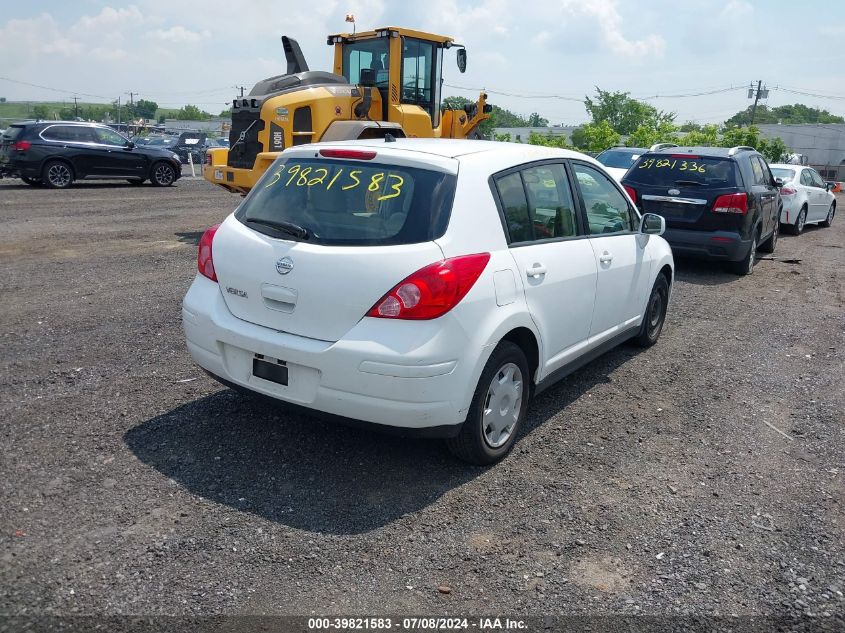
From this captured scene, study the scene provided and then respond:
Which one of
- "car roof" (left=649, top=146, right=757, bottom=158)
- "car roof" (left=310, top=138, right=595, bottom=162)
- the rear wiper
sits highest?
"car roof" (left=649, top=146, right=757, bottom=158)

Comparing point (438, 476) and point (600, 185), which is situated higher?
point (600, 185)

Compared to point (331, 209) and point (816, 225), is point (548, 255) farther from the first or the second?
point (816, 225)

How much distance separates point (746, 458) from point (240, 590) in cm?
316

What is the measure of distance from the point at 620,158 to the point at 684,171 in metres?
6.56

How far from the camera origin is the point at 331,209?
4020 millimetres

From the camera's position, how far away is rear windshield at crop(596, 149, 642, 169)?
16266mm

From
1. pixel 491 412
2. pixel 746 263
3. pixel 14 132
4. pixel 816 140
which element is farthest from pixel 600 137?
pixel 816 140

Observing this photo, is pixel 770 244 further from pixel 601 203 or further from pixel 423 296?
pixel 423 296

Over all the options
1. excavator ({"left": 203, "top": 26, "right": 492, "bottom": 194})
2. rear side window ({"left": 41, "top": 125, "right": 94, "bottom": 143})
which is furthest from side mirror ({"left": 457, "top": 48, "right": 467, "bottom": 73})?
rear side window ({"left": 41, "top": 125, "right": 94, "bottom": 143})

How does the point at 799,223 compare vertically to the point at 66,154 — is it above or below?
below

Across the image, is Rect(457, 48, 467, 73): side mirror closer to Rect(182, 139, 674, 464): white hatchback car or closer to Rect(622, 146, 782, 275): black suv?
Rect(622, 146, 782, 275): black suv

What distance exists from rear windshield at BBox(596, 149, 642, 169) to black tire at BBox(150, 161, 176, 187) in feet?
40.1

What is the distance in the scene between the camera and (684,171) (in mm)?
10195

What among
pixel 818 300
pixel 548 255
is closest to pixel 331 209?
pixel 548 255
